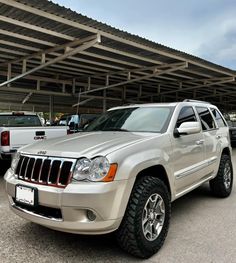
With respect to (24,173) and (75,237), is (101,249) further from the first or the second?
(24,173)

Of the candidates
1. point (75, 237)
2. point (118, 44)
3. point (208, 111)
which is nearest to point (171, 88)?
point (118, 44)

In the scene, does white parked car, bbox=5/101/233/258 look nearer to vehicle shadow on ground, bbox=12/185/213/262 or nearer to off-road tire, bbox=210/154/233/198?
vehicle shadow on ground, bbox=12/185/213/262

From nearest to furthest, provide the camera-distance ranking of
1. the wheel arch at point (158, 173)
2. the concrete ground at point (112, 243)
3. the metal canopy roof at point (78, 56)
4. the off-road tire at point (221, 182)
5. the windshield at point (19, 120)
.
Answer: the concrete ground at point (112, 243) < the wheel arch at point (158, 173) < the off-road tire at point (221, 182) < the metal canopy roof at point (78, 56) < the windshield at point (19, 120)

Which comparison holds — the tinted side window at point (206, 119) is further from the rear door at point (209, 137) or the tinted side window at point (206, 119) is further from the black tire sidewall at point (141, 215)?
the black tire sidewall at point (141, 215)

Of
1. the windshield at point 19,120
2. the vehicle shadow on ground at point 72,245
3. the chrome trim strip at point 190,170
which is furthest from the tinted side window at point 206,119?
the windshield at point 19,120

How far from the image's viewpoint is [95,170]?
270 cm

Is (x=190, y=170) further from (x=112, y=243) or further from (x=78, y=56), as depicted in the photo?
(x=78, y=56)

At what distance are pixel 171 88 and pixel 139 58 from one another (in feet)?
26.1

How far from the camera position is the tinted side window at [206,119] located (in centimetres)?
475

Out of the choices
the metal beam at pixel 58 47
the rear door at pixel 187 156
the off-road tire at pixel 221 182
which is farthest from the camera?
the metal beam at pixel 58 47

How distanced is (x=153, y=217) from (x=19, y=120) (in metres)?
6.14

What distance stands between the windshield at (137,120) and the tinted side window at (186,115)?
6.8 inches

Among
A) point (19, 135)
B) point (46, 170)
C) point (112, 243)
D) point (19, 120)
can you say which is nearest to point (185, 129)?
point (112, 243)

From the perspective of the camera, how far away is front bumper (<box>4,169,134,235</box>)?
2.58 meters
